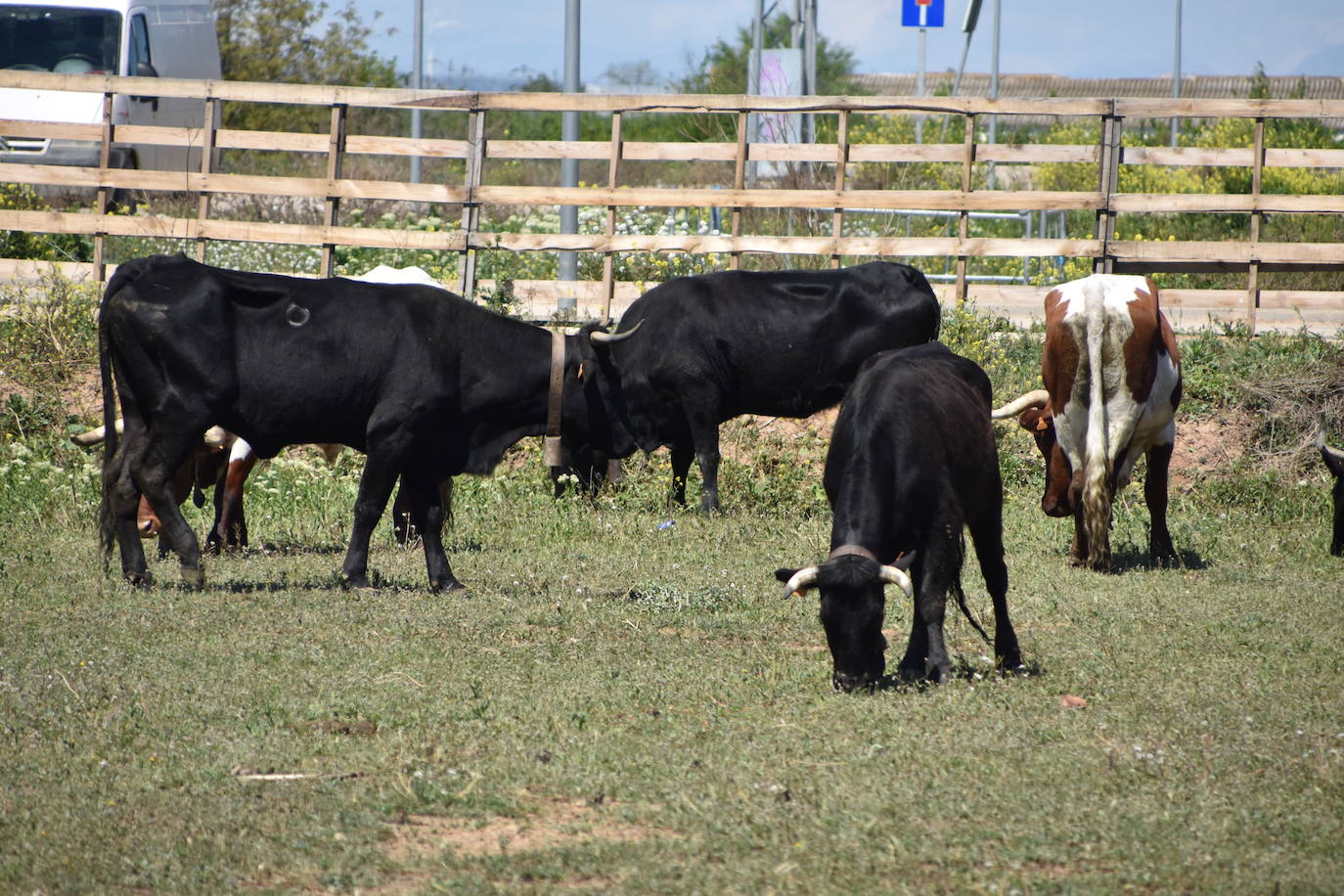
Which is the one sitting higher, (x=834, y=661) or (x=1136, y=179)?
(x=1136, y=179)

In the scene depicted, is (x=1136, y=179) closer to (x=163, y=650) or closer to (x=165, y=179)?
(x=165, y=179)

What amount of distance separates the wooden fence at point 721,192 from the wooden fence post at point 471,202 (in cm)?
2

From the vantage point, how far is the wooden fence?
14.5m

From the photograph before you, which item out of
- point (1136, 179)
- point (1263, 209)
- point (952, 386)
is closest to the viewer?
point (952, 386)

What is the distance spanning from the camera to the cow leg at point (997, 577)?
6.64 metres

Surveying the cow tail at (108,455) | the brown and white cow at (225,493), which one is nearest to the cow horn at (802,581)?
the cow tail at (108,455)

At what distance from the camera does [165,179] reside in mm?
15109

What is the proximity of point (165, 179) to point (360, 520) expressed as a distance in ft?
26.4

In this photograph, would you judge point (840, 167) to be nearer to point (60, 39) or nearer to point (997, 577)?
point (997, 577)

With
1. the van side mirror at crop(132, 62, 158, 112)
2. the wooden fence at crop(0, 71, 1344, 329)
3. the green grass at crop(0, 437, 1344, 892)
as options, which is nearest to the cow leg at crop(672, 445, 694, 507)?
the green grass at crop(0, 437, 1344, 892)

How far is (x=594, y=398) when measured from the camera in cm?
895

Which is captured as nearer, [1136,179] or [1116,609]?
[1116,609]

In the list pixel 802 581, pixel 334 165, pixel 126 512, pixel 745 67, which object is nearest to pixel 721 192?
Result: pixel 334 165

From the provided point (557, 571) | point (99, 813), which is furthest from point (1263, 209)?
point (99, 813)
